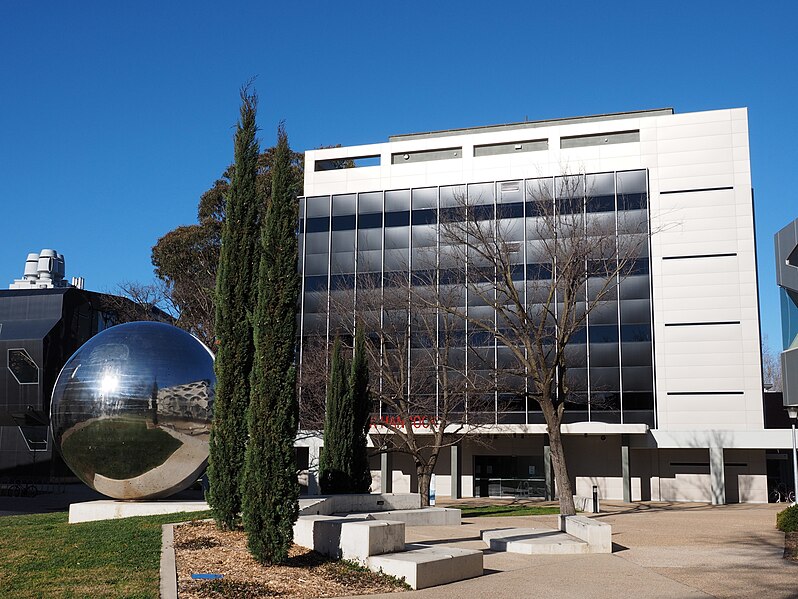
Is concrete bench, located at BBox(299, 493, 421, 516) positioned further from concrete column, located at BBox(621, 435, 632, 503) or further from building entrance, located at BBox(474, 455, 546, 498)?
building entrance, located at BBox(474, 455, 546, 498)

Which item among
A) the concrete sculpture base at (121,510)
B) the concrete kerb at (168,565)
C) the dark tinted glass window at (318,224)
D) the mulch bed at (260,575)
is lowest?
the concrete sculpture base at (121,510)

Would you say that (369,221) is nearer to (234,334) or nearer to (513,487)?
(513,487)

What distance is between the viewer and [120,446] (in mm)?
18891

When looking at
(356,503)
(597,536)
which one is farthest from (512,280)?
(597,536)

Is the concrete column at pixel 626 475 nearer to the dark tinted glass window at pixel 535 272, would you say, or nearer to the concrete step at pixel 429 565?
the dark tinted glass window at pixel 535 272

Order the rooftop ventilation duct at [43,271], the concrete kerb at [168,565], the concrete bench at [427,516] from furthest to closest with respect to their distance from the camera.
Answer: the rooftop ventilation duct at [43,271]
the concrete bench at [427,516]
the concrete kerb at [168,565]

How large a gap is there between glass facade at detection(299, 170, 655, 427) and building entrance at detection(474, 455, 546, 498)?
2910mm

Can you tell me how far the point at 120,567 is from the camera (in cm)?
1172

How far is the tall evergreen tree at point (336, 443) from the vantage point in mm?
22406

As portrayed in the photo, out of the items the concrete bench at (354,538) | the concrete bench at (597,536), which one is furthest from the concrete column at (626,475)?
the concrete bench at (354,538)

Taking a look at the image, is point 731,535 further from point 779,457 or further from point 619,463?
point 779,457

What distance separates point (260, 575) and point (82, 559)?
110 inches

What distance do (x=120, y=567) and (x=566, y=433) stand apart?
32.2 metres

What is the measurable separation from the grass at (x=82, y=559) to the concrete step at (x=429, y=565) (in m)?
3.38
